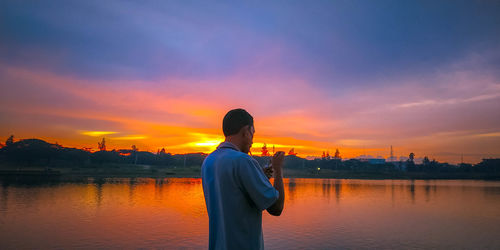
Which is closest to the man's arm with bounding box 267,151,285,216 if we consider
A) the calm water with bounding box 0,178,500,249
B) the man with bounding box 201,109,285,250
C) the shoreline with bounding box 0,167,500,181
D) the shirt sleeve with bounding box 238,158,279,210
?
the man with bounding box 201,109,285,250

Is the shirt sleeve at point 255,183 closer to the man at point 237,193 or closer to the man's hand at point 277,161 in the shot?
the man at point 237,193

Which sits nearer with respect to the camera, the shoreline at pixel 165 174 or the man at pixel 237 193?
the man at pixel 237 193

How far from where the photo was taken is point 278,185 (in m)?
2.45

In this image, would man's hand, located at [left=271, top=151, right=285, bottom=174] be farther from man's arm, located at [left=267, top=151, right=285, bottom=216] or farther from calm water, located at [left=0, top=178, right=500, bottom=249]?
calm water, located at [left=0, top=178, right=500, bottom=249]

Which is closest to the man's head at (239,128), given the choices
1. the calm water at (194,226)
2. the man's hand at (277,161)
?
the man's hand at (277,161)

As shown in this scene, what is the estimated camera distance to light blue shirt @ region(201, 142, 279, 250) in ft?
7.13

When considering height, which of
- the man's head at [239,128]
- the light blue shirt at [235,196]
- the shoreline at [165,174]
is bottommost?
the shoreline at [165,174]

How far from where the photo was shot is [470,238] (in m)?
21.9

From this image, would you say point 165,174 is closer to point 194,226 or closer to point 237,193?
point 194,226

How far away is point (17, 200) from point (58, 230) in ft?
51.0

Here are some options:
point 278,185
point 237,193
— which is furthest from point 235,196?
point 278,185

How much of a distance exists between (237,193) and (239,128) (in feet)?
1.64

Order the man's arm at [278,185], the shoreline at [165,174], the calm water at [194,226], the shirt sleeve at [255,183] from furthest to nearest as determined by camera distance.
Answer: the shoreline at [165,174] → the calm water at [194,226] → the man's arm at [278,185] → the shirt sleeve at [255,183]

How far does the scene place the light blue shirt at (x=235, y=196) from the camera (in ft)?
7.13
